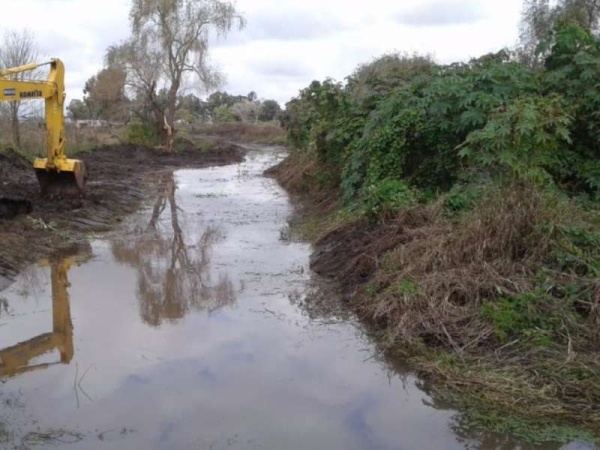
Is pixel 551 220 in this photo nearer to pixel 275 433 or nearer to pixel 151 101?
pixel 275 433

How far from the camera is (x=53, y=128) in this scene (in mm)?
13859

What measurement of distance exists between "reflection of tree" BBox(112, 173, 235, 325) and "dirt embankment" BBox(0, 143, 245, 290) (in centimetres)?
105

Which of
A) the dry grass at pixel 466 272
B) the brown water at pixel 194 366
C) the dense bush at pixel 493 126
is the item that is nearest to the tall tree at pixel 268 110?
the dense bush at pixel 493 126

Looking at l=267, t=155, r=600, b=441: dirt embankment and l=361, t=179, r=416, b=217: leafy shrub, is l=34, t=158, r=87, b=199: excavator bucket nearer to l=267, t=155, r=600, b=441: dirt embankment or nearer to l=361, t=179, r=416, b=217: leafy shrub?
l=361, t=179, r=416, b=217: leafy shrub

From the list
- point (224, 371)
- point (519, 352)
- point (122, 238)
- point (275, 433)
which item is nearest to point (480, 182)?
point (519, 352)

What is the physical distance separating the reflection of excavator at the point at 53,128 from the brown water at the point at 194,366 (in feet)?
12.3

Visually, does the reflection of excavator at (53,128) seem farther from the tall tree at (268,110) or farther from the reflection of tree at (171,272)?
the tall tree at (268,110)

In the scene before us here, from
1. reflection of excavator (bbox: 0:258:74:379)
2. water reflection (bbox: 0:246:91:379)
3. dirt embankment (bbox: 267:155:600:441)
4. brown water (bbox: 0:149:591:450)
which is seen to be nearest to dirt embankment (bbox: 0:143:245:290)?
brown water (bbox: 0:149:591:450)

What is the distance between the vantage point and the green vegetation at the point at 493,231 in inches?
231

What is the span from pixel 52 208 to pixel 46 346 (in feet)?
25.0

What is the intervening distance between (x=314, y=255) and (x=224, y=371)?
4.92 meters

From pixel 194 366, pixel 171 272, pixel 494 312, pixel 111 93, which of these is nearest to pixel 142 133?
pixel 111 93

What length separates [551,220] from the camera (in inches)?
295

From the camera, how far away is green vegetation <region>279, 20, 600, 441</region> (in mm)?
5875
